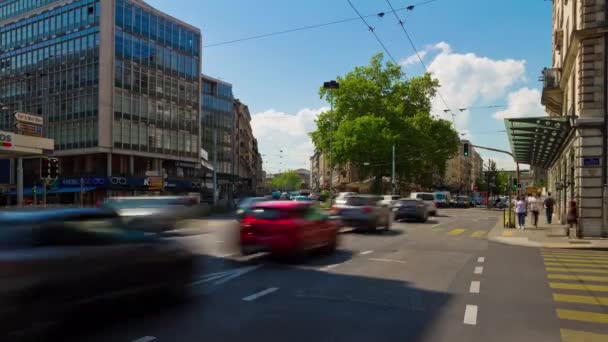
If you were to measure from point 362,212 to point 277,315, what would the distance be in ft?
46.3

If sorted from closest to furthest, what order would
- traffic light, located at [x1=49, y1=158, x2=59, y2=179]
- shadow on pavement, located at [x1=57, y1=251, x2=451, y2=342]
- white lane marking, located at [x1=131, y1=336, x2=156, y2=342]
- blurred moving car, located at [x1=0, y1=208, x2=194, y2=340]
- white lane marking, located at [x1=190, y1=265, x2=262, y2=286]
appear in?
blurred moving car, located at [x1=0, y1=208, x2=194, y2=340], white lane marking, located at [x1=131, y1=336, x2=156, y2=342], shadow on pavement, located at [x1=57, y1=251, x2=451, y2=342], white lane marking, located at [x1=190, y1=265, x2=262, y2=286], traffic light, located at [x1=49, y1=158, x2=59, y2=179]

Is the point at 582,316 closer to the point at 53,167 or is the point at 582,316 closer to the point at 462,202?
the point at 53,167

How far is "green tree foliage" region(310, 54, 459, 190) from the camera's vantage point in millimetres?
53938

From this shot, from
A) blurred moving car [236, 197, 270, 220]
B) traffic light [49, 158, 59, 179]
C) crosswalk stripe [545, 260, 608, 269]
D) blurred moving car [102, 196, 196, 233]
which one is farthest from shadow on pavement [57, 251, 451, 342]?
traffic light [49, 158, 59, 179]

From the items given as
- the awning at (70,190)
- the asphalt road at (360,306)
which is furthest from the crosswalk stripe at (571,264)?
the awning at (70,190)

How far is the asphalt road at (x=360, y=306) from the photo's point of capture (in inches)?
223

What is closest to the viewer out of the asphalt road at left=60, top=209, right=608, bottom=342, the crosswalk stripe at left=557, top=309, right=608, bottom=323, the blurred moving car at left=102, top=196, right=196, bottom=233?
the asphalt road at left=60, top=209, right=608, bottom=342

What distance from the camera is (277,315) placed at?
21.0 ft

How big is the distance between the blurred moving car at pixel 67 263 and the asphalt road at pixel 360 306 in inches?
16.7

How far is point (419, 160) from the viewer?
194 ft

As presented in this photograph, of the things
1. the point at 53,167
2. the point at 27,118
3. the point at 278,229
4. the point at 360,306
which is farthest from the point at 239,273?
the point at 27,118

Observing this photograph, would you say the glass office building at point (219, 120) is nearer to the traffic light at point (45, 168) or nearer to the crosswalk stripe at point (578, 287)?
the traffic light at point (45, 168)

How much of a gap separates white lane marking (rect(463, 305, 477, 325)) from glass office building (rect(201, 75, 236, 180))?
68042mm

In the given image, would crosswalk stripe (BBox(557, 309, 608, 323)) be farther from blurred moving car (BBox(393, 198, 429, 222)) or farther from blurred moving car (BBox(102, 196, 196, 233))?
blurred moving car (BBox(393, 198, 429, 222))
